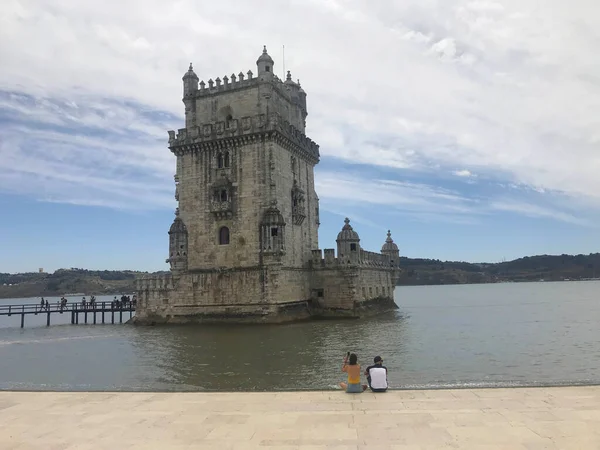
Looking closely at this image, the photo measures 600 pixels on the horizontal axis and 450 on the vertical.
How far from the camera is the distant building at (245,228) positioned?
39.1 meters

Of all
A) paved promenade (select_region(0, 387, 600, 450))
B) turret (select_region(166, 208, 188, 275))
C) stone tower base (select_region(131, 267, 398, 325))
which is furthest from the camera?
turret (select_region(166, 208, 188, 275))

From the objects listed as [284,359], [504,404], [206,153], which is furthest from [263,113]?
[504,404]

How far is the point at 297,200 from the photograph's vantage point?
4394cm

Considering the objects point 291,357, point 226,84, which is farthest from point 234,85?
point 291,357

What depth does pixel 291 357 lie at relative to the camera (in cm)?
2327

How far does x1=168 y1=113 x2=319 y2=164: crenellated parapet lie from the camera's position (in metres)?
40.0

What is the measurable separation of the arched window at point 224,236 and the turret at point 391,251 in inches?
910

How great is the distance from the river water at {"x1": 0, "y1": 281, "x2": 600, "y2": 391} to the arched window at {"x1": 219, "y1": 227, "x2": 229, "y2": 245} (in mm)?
6909

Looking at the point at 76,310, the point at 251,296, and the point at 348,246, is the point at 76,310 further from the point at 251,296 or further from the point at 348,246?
the point at 348,246

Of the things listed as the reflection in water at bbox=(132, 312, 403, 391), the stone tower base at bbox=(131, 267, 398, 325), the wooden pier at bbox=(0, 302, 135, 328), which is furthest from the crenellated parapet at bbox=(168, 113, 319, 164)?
the wooden pier at bbox=(0, 302, 135, 328)

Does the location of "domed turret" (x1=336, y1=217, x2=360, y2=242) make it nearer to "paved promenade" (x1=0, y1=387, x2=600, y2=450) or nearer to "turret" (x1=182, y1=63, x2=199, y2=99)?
"turret" (x1=182, y1=63, x2=199, y2=99)

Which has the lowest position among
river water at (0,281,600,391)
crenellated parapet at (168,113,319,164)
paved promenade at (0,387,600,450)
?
river water at (0,281,600,391)

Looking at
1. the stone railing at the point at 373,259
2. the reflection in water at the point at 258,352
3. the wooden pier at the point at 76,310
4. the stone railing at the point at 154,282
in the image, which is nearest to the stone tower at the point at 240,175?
the stone railing at the point at 154,282

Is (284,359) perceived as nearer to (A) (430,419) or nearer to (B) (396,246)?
(A) (430,419)
